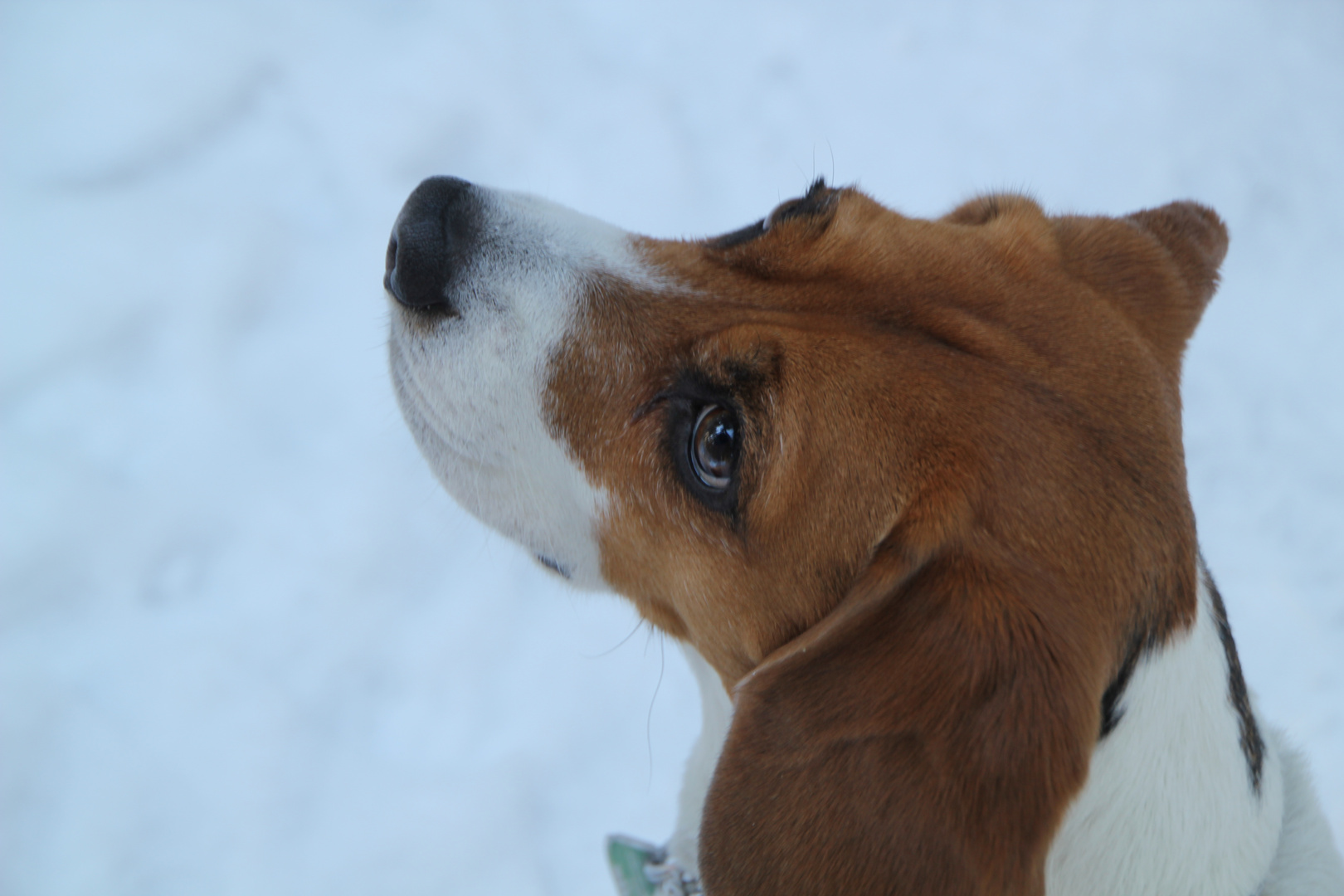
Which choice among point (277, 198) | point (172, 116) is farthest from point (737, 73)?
point (172, 116)

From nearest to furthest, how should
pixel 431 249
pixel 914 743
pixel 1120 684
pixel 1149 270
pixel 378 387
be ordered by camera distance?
pixel 914 743
pixel 1120 684
pixel 431 249
pixel 1149 270
pixel 378 387

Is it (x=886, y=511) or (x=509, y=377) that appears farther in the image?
(x=509, y=377)

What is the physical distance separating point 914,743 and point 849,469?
1.86ft

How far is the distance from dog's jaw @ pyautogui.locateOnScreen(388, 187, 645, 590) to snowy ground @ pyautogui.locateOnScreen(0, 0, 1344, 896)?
1.14 metres

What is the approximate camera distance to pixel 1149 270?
99.6 inches

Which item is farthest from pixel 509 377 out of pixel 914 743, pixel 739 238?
pixel 914 743

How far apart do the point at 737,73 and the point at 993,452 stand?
11.4ft

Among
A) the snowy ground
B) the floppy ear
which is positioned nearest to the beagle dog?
the floppy ear

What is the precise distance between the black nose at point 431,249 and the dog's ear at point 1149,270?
5.05ft

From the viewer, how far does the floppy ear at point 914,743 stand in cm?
170

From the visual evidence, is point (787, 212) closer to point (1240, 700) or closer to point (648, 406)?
point (648, 406)

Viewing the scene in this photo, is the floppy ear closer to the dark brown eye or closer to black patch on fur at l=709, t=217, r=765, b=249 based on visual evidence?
the dark brown eye

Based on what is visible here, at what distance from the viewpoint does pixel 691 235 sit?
4.38 m

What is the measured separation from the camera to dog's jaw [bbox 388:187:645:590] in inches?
91.9
